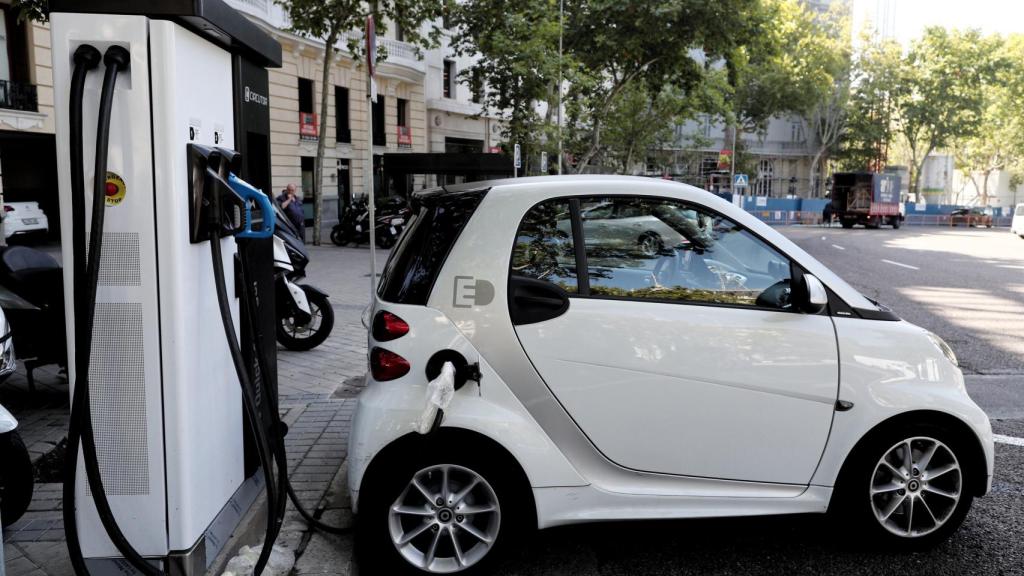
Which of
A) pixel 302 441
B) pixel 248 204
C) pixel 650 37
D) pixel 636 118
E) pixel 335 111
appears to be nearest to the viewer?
pixel 248 204

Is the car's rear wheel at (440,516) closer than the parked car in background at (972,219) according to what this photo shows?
Yes

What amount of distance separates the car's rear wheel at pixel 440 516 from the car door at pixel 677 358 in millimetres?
435

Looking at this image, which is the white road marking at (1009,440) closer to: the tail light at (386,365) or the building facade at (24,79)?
the tail light at (386,365)

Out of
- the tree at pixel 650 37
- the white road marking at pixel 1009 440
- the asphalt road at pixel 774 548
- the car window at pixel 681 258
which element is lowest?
the asphalt road at pixel 774 548

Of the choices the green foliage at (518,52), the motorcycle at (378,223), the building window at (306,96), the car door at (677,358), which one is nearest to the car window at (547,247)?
the car door at (677,358)

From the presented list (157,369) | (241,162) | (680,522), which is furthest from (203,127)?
(680,522)

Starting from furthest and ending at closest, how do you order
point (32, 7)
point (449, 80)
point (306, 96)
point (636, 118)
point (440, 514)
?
point (636, 118) < point (449, 80) < point (306, 96) < point (32, 7) < point (440, 514)

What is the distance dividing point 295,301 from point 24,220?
647 inches

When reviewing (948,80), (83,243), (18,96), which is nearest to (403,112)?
(18,96)

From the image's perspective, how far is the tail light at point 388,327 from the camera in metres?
3.32

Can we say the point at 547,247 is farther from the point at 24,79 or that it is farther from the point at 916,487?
the point at 24,79

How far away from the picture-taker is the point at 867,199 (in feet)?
144

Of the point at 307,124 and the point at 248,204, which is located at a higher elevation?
the point at 307,124

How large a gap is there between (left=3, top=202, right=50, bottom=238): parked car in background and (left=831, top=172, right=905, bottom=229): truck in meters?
37.7
